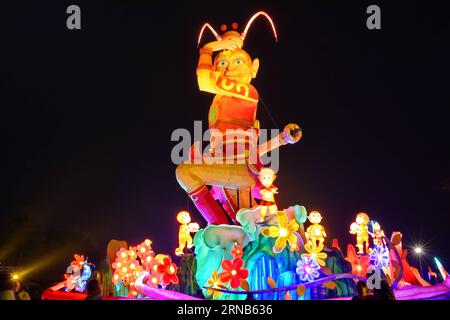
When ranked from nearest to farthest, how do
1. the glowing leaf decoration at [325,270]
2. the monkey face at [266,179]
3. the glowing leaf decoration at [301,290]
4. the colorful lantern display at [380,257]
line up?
1. the glowing leaf decoration at [301,290]
2. the glowing leaf decoration at [325,270]
3. the colorful lantern display at [380,257]
4. the monkey face at [266,179]

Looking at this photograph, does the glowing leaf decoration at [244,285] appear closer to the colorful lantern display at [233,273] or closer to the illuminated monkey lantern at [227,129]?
the colorful lantern display at [233,273]

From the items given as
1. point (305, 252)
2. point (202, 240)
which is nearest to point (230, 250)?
point (202, 240)

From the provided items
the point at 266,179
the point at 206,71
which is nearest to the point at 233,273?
the point at 266,179

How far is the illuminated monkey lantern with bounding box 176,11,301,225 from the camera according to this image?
14.9 m

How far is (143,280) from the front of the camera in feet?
45.8

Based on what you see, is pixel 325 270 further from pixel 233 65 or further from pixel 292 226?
pixel 233 65

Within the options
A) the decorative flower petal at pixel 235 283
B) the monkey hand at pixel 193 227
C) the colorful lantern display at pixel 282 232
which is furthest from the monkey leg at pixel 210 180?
the decorative flower petal at pixel 235 283

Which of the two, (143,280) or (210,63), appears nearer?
(143,280)

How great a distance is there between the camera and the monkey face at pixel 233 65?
1627 cm

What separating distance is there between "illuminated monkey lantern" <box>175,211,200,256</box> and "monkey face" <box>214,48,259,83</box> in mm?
5287

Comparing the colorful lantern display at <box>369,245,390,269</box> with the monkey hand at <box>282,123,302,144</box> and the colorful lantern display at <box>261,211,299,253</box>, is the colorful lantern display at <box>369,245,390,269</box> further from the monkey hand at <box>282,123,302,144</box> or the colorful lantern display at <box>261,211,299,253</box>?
the monkey hand at <box>282,123,302,144</box>

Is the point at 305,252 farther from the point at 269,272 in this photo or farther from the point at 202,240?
the point at 202,240

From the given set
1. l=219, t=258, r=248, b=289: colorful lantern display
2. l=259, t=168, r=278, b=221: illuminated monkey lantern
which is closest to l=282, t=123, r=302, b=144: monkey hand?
l=259, t=168, r=278, b=221: illuminated monkey lantern

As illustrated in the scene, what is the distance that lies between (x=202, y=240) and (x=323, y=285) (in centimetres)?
388
